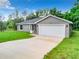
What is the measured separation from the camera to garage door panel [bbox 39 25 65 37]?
2445cm

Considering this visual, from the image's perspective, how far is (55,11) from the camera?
5203 centimetres

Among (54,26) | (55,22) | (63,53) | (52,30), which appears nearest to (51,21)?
(55,22)

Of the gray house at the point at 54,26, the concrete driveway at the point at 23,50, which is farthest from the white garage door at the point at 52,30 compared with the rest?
the concrete driveway at the point at 23,50

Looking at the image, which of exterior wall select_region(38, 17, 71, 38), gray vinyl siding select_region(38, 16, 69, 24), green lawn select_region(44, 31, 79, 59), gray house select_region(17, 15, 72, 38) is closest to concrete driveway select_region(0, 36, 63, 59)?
green lawn select_region(44, 31, 79, 59)

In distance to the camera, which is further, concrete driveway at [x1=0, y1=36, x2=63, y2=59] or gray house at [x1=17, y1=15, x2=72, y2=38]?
gray house at [x1=17, y1=15, x2=72, y2=38]

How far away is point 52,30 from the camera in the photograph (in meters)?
25.6

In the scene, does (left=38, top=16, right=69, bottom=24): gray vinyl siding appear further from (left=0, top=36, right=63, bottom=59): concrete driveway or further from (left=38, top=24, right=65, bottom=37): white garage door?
(left=0, top=36, right=63, bottom=59): concrete driveway

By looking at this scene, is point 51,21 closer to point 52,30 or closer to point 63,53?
point 52,30

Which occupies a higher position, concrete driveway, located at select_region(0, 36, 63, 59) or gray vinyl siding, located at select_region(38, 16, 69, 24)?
gray vinyl siding, located at select_region(38, 16, 69, 24)

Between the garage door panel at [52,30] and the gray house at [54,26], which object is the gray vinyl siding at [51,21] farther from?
the garage door panel at [52,30]

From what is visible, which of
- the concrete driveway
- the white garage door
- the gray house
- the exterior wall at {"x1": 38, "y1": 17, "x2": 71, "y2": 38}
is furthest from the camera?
the white garage door

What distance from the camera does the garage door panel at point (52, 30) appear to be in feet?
80.2

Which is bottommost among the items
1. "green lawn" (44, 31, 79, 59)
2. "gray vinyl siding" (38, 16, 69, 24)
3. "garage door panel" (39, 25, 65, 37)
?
"green lawn" (44, 31, 79, 59)

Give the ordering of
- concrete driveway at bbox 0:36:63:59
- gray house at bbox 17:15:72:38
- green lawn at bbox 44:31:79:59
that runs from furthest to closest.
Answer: gray house at bbox 17:15:72:38 < green lawn at bbox 44:31:79:59 < concrete driveway at bbox 0:36:63:59
